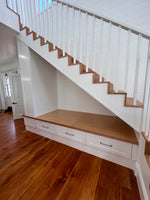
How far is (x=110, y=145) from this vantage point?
3.96 feet

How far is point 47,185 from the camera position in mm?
945

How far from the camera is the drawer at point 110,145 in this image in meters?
1.11

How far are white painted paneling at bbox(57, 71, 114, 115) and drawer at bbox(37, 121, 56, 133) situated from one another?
2.95 feet

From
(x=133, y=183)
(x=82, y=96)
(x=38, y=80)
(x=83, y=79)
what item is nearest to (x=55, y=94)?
(x=38, y=80)

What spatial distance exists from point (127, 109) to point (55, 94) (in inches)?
78.7

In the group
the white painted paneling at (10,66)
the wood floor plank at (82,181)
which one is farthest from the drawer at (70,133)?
the white painted paneling at (10,66)

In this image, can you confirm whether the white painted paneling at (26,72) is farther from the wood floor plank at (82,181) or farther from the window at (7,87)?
the window at (7,87)

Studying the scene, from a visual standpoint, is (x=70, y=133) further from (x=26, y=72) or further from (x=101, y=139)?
(x=26, y=72)

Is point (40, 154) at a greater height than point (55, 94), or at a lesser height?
lesser

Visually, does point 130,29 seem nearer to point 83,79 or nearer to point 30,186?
point 83,79

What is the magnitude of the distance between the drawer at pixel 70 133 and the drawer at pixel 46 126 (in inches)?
5.0

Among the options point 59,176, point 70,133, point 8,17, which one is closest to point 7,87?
point 8,17

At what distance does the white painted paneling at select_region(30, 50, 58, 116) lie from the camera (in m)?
1.92

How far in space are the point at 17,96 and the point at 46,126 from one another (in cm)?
226
